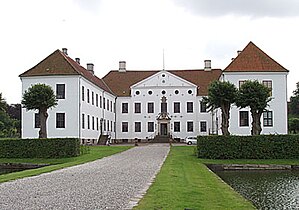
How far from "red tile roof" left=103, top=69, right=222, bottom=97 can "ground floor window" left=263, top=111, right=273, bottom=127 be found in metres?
13.3

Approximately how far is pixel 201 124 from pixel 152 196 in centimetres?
4184

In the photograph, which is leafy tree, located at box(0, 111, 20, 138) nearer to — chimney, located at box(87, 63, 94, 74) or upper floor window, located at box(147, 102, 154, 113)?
chimney, located at box(87, 63, 94, 74)

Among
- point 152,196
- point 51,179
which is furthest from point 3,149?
point 152,196

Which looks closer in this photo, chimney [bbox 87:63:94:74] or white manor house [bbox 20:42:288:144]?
white manor house [bbox 20:42:288:144]

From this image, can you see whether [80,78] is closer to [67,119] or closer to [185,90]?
[67,119]

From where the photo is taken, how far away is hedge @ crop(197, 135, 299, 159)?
82.7 ft

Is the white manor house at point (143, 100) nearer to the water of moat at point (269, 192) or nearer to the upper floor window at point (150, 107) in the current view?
the upper floor window at point (150, 107)

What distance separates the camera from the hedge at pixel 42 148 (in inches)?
1051

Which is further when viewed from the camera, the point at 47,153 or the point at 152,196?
the point at 47,153

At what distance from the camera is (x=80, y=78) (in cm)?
3897

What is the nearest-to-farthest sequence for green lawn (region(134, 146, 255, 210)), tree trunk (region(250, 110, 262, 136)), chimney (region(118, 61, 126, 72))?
green lawn (region(134, 146, 255, 210)) → tree trunk (region(250, 110, 262, 136)) → chimney (region(118, 61, 126, 72))

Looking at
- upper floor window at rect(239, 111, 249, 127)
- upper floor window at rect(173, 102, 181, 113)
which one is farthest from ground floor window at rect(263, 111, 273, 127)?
upper floor window at rect(173, 102, 181, 113)

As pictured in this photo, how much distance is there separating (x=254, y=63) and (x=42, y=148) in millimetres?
20146

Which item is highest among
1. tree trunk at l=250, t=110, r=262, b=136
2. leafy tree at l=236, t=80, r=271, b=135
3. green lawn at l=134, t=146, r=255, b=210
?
leafy tree at l=236, t=80, r=271, b=135
